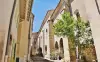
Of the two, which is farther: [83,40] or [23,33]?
[23,33]

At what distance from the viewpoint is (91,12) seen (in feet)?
9.72

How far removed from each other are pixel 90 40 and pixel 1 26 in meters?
6.47

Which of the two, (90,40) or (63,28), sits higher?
(63,28)

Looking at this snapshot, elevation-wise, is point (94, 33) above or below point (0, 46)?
above

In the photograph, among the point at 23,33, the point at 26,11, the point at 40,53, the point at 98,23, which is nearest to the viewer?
the point at 98,23

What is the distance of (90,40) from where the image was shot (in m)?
7.92

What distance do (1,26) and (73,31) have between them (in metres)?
6.59

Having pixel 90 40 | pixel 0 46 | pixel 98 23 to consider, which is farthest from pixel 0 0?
pixel 90 40

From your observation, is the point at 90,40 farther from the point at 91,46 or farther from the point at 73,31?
the point at 73,31

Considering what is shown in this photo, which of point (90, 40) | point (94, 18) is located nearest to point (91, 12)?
point (94, 18)

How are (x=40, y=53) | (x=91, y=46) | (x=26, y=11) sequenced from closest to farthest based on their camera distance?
(x=91, y=46), (x=26, y=11), (x=40, y=53)

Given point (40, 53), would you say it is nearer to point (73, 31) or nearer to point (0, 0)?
point (73, 31)

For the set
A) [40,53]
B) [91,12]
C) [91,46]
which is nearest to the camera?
[91,12]

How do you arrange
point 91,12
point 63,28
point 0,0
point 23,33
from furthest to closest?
point 23,33 < point 63,28 < point 91,12 < point 0,0
